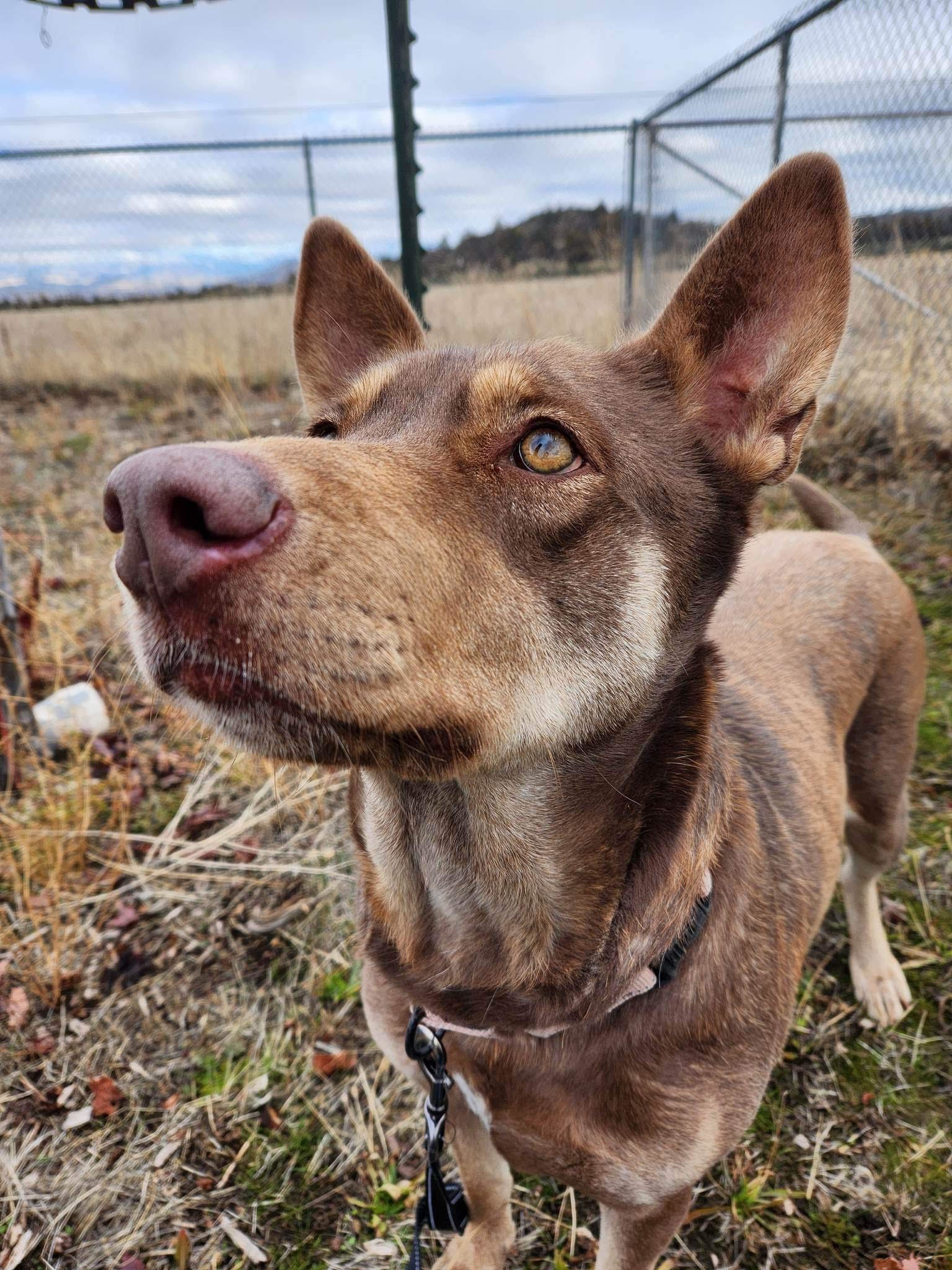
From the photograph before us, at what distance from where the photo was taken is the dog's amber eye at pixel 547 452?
5.28 feet

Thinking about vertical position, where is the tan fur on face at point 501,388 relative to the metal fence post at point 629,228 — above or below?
below

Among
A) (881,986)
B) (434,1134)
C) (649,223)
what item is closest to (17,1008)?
(434,1134)

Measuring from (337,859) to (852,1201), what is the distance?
2263 millimetres

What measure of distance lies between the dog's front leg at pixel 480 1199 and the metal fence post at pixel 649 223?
34.6 ft

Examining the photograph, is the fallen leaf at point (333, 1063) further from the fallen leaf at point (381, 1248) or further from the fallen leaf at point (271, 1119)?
the fallen leaf at point (381, 1248)

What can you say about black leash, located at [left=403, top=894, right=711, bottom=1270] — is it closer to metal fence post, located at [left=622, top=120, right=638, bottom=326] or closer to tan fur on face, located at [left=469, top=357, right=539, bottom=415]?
tan fur on face, located at [left=469, top=357, right=539, bottom=415]

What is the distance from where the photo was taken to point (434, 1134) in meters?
2.02

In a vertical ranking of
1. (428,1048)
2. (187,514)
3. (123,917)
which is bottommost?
(123,917)

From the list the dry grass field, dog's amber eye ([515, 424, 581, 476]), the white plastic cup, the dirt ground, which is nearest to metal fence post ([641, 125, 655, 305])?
the dry grass field

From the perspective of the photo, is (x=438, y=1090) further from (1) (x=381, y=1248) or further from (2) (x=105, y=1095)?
(2) (x=105, y=1095)

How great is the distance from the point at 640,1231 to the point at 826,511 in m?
2.80

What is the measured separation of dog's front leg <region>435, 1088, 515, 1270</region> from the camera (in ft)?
7.21

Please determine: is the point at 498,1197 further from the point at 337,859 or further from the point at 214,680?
the point at 214,680

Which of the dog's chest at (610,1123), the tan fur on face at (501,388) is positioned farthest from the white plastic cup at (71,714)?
the tan fur on face at (501,388)
